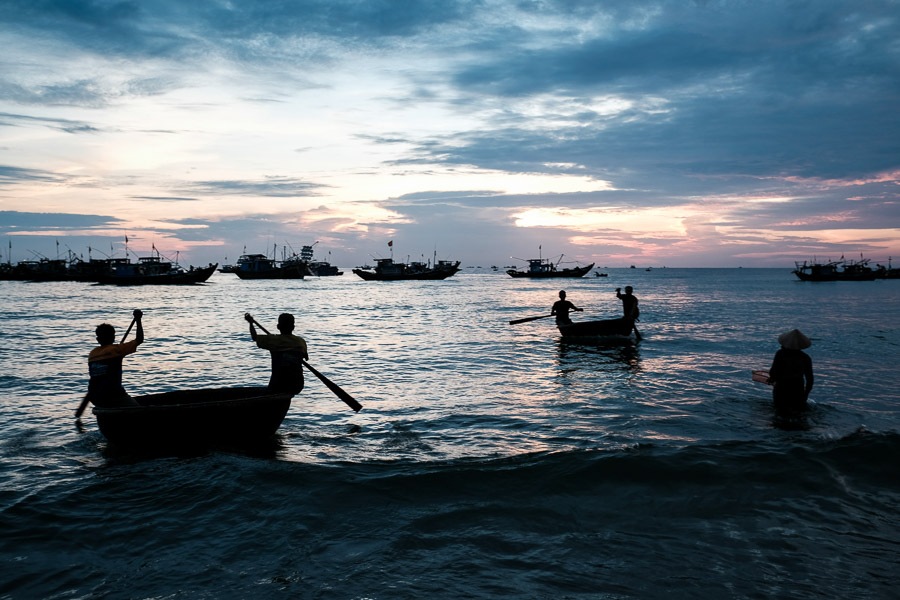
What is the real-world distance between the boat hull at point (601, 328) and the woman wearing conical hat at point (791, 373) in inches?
413

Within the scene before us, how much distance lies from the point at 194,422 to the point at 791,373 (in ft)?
34.1

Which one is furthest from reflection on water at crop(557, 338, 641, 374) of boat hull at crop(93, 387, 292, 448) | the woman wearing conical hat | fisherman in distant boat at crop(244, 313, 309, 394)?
boat hull at crop(93, 387, 292, 448)

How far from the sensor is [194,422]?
8469mm

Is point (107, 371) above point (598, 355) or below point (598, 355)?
above

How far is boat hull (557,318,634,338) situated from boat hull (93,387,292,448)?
14575 millimetres

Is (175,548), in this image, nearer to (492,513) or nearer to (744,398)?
(492,513)

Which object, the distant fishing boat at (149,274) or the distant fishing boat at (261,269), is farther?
the distant fishing boat at (261,269)

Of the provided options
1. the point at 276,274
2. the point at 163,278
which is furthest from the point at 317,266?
the point at 163,278

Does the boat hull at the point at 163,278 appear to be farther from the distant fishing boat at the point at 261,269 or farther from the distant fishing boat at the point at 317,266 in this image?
A: the distant fishing boat at the point at 317,266

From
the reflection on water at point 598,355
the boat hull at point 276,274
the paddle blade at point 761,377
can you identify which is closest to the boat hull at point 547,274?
the boat hull at point 276,274

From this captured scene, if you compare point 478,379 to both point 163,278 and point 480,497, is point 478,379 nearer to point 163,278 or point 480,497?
point 480,497

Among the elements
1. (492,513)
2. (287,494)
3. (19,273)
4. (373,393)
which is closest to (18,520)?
(287,494)

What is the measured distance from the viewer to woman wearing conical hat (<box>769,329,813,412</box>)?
9.62 m

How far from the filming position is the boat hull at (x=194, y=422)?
8.23 meters
